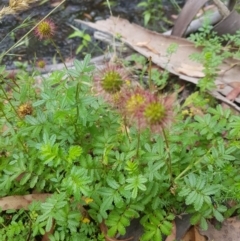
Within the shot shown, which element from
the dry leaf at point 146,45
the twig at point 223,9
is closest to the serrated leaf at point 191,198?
the dry leaf at point 146,45

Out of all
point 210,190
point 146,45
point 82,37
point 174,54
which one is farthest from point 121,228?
point 82,37

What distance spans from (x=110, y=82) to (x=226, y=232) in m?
0.95

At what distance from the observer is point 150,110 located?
1574 mm

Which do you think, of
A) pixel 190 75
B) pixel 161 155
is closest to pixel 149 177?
pixel 161 155

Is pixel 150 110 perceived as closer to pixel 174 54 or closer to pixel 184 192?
pixel 184 192

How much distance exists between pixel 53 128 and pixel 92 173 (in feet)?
0.95

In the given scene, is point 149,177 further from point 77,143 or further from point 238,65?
point 238,65

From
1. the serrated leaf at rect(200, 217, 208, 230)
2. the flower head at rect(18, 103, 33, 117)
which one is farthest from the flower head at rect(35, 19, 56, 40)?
the serrated leaf at rect(200, 217, 208, 230)

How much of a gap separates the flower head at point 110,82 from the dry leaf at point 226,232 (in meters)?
0.84

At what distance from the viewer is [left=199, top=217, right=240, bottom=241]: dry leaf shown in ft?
7.06

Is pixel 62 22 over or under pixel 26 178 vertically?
under

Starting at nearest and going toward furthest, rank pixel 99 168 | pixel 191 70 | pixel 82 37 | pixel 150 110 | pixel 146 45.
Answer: pixel 150 110
pixel 99 168
pixel 191 70
pixel 146 45
pixel 82 37

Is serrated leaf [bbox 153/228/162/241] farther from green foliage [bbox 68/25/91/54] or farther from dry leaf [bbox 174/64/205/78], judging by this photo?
green foliage [bbox 68/25/91/54]

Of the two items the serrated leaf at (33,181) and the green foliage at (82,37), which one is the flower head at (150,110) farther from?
the green foliage at (82,37)
